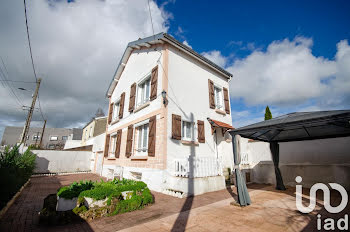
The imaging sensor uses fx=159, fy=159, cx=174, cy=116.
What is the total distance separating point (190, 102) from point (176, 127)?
1822 mm

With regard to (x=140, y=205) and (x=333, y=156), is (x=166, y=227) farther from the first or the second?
(x=333, y=156)

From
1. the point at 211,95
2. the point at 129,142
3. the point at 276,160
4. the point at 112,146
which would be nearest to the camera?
the point at 276,160

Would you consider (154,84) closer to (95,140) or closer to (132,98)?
(132,98)

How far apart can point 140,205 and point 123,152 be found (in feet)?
18.8

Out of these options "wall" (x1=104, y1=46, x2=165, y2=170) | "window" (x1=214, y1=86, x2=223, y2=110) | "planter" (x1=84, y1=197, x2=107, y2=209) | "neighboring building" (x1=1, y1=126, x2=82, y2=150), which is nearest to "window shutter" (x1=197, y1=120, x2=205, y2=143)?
"wall" (x1=104, y1=46, x2=165, y2=170)

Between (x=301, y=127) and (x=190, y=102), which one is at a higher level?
(x=190, y=102)

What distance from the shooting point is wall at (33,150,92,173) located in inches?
567

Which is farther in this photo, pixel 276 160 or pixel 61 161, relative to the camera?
pixel 61 161

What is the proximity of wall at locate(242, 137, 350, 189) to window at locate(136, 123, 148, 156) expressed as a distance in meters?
5.99

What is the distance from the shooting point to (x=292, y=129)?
5965mm

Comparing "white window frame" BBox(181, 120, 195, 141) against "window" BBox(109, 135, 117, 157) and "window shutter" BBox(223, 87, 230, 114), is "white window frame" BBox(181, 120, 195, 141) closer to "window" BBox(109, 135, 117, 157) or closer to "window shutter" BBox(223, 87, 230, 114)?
"window shutter" BBox(223, 87, 230, 114)

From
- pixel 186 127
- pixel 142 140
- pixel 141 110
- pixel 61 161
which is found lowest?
pixel 61 161

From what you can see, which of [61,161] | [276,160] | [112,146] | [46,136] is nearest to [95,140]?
[61,161]

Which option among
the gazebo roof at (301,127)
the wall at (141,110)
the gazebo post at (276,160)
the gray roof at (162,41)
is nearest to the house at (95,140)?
the wall at (141,110)
